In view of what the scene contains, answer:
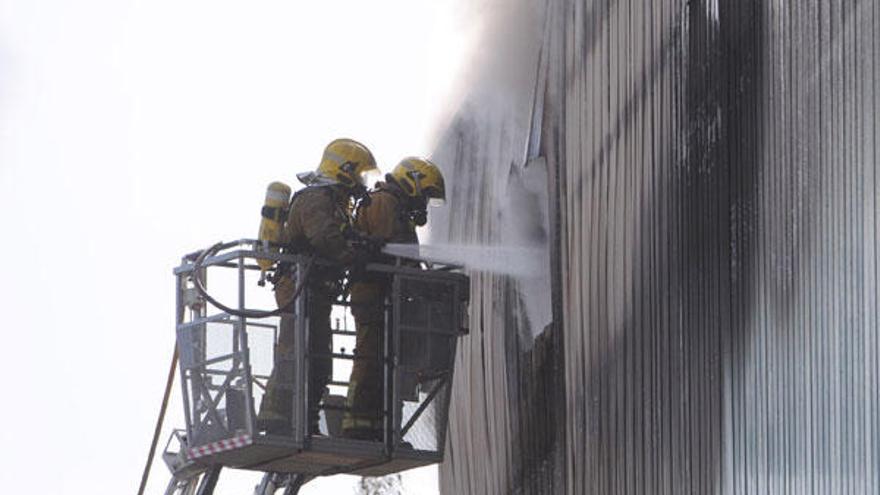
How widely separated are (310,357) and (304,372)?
0.15 m

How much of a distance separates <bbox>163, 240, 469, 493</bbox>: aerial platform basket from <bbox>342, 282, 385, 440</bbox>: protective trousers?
5 centimetres

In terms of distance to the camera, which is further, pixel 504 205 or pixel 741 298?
pixel 504 205

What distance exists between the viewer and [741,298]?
12477mm

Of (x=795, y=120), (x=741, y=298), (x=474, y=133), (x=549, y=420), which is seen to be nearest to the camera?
(x=795, y=120)

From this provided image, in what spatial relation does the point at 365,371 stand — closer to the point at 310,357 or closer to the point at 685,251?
the point at 310,357

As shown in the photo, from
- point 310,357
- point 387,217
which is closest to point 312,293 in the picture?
point 310,357

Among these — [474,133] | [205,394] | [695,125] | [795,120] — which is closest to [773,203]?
[795,120]

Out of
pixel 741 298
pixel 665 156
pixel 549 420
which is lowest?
pixel 549 420

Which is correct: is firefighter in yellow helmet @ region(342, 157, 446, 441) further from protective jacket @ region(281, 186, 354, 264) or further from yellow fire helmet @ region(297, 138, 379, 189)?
protective jacket @ region(281, 186, 354, 264)

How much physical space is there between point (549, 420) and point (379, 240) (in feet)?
7.32

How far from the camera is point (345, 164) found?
15.7 metres

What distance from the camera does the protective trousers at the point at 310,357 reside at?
1514cm

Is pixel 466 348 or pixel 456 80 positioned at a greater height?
pixel 456 80

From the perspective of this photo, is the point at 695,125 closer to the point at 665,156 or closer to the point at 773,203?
the point at 665,156
